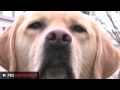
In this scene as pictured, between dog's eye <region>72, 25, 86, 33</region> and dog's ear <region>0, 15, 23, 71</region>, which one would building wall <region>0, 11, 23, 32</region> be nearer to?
dog's ear <region>0, 15, 23, 71</region>

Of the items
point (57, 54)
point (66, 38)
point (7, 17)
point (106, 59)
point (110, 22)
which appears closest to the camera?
point (66, 38)

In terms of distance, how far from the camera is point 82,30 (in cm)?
453

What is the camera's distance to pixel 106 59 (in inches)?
185

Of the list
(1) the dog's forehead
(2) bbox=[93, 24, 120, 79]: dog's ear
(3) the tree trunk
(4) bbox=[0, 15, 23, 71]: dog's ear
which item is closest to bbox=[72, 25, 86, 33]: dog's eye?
(1) the dog's forehead

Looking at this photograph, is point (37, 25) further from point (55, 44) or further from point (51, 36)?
point (55, 44)

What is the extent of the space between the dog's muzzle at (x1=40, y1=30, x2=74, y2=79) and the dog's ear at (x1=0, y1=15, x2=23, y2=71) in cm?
48

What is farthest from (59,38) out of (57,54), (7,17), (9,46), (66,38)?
(7,17)

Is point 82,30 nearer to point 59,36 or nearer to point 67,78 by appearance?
point 59,36

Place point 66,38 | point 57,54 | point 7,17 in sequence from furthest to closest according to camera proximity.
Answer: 1. point 7,17
2. point 57,54
3. point 66,38

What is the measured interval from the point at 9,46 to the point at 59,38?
2.57 feet

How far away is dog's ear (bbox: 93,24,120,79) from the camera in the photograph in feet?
15.1
